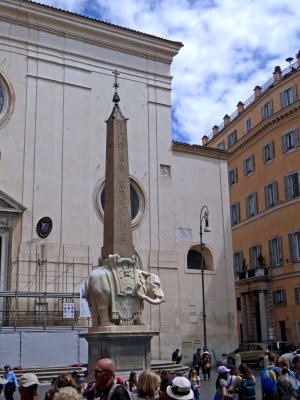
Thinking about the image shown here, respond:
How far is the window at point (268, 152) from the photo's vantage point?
1361 inches

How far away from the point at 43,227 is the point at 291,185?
1607cm

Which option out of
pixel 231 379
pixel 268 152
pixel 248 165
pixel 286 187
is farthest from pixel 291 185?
pixel 231 379

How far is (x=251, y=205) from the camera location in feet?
121

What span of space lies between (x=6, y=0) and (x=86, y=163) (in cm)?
752

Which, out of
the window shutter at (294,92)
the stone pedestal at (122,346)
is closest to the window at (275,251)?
the window shutter at (294,92)

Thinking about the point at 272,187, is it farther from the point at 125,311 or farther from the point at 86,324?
the point at 125,311

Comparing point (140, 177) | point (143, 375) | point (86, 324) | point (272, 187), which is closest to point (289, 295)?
point (272, 187)

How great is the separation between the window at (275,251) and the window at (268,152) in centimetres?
507

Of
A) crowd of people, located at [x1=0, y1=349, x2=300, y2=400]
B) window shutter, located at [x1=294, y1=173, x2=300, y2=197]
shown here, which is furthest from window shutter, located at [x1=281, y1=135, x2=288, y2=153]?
crowd of people, located at [x1=0, y1=349, x2=300, y2=400]

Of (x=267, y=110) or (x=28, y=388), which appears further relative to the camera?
(x=267, y=110)

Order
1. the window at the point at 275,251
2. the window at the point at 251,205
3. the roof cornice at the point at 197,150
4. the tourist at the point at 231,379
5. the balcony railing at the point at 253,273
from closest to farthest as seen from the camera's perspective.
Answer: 1. the tourist at the point at 231,379
2. the roof cornice at the point at 197,150
3. the window at the point at 275,251
4. the balcony railing at the point at 253,273
5. the window at the point at 251,205

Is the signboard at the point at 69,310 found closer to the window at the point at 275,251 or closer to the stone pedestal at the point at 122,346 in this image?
the stone pedestal at the point at 122,346

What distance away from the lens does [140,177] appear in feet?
84.1

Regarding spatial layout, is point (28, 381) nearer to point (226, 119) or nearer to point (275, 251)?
point (275, 251)
